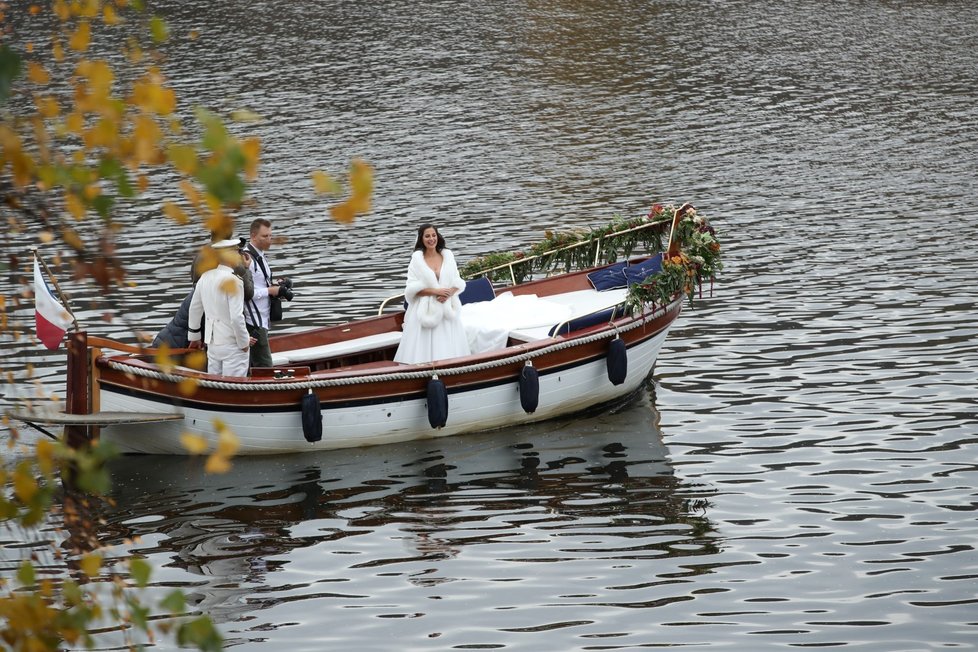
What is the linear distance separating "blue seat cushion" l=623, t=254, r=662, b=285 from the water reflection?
2164 mm

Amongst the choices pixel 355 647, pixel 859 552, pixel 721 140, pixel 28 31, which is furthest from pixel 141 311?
pixel 28 31

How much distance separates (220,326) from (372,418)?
1818 millimetres

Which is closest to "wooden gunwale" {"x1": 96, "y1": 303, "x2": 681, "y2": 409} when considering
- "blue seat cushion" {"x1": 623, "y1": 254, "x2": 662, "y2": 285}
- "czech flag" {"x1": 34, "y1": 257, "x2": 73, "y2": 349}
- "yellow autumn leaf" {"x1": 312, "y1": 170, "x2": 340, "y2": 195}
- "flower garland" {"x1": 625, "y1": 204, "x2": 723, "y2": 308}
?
"flower garland" {"x1": 625, "y1": 204, "x2": 723, "y2": 308}

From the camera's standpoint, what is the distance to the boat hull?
41.8 feet

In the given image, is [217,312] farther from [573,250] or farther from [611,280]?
[573,250]

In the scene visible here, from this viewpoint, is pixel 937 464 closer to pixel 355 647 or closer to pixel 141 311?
pixel 355 647

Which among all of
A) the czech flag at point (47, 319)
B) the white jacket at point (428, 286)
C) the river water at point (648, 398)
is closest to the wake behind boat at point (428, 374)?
the czech flag at point (47, 319)

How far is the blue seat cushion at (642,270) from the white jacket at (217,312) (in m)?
4.84

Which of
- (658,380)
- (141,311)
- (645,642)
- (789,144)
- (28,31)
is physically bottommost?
(645,642)

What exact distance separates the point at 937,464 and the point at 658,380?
3.89 m

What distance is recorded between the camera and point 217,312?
12.7 metres

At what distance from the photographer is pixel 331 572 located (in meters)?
11.0

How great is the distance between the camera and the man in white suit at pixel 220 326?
41.2 ft

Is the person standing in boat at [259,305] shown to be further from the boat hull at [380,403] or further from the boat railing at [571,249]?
the boat railing at [571,249]
